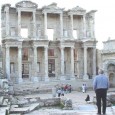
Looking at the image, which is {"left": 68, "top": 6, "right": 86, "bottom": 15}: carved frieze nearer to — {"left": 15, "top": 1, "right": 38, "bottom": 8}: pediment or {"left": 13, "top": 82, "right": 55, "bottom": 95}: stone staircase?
{"left": 15, "top": 1, "right": 38, "bottom": 8}: pediment

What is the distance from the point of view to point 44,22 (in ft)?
131

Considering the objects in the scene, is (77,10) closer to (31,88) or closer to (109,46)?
(109,46)

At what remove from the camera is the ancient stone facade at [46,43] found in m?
38.8

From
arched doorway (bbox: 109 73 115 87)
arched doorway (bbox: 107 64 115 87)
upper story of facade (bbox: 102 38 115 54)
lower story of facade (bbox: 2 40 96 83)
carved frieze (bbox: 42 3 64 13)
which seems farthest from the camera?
carved frieze (bbox: 42 3 64 13)

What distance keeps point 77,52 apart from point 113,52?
809 centimetres

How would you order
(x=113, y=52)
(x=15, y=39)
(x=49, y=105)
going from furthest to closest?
1. (x=15, y=39)
2. (x=113, y=52)
3. (x=49, y=105)

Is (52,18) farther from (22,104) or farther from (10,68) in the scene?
(22,104)

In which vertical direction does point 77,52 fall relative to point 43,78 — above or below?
above

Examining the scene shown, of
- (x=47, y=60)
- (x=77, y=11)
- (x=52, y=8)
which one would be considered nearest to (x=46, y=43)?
(x=47, y=60)

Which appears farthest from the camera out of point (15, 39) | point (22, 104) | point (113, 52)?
point (15, 39)

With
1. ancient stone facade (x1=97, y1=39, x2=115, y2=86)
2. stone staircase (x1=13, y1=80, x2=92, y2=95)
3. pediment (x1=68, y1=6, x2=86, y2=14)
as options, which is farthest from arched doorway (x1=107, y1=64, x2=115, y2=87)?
pediment (x1=68, y1=6, x2=86, y2=14)

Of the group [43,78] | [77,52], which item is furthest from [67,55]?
[43,78]

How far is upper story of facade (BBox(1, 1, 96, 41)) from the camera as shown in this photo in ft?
128

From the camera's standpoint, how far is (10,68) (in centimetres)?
3950
